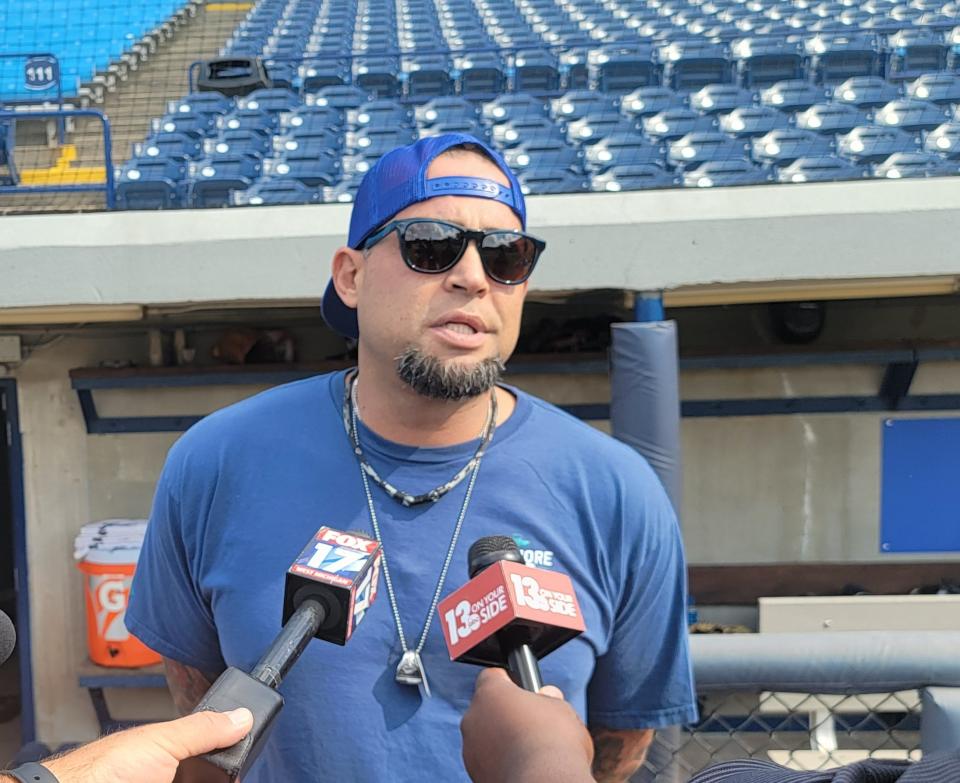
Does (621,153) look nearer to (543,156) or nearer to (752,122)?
(543,156)

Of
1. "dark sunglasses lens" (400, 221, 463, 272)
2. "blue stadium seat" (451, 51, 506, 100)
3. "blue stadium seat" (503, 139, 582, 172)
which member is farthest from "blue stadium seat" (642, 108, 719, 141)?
"dark sunglasses lens" (400, 221, 463, 272)

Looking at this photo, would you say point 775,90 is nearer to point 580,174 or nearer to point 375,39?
point 580,174

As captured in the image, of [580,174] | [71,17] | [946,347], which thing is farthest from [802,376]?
[71,17]

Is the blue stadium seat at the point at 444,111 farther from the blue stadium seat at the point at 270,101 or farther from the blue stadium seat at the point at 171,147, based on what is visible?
the blue stadium seat at the point at 171,147

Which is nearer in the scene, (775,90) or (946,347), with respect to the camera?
(946,347)

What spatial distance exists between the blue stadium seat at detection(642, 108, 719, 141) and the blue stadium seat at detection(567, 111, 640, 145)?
124 millimetres

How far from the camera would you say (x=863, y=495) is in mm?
5668

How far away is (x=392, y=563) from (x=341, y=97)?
728 cm

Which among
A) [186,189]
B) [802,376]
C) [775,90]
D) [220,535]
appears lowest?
[802,376]

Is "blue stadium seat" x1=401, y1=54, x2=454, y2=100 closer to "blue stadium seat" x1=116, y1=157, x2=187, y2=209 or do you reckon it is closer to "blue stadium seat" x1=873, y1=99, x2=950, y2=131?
"blue stadium seat" x1=116, y1=157, x2=187, y2=209

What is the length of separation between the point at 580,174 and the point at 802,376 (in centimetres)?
202

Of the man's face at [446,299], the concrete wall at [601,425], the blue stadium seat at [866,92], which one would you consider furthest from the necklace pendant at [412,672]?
the blue stadium seat at [866,92]

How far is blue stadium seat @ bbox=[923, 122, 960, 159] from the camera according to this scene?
20.3ft

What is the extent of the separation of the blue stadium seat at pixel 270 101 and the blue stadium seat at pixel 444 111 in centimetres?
138
